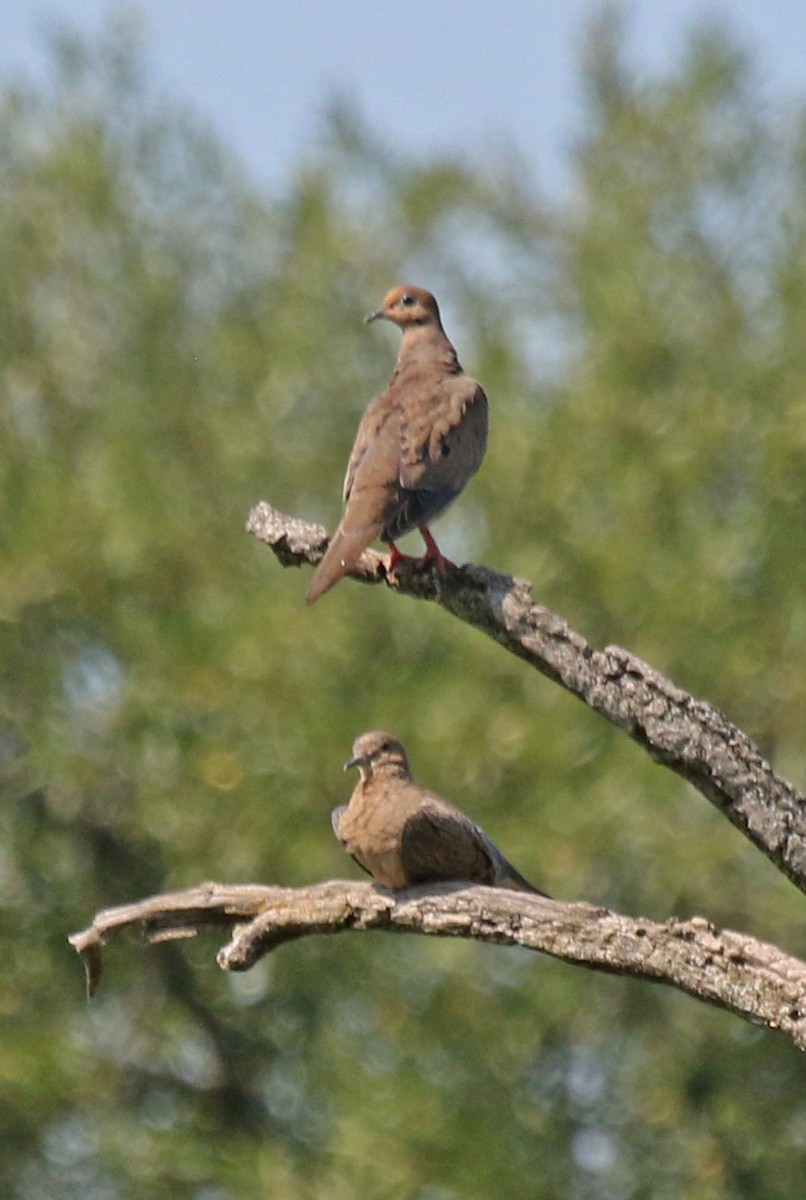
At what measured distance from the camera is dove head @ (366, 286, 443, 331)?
8.77 m

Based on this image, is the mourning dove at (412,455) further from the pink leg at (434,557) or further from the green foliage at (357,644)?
the green foliage at (357,644)

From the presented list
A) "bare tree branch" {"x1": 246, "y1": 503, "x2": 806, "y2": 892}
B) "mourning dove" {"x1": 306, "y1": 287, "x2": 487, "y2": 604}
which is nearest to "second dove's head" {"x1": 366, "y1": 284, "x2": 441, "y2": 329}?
"mourning dove" {"x1": 306, "y1": 287, "x2": 487, "y2": 604}

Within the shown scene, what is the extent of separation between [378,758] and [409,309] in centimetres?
294

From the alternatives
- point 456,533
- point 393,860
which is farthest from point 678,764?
point 456,533

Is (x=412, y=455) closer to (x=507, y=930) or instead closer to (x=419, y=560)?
(x=419, y=560)

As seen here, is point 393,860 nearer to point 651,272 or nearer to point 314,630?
point 314,630

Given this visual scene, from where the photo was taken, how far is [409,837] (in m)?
5.62

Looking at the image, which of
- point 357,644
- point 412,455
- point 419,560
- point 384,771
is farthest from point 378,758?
point 357,644

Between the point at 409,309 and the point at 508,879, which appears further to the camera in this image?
the point at 409,309

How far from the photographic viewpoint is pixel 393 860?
561cm

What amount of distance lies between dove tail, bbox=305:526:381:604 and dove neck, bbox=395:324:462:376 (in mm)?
2047

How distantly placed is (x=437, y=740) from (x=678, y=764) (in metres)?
10.2

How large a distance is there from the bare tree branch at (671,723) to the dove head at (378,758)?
1235 millimetres

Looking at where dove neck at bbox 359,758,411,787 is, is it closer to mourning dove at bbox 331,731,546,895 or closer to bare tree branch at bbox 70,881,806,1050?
mourning dove at bbox 331,731,546,895
